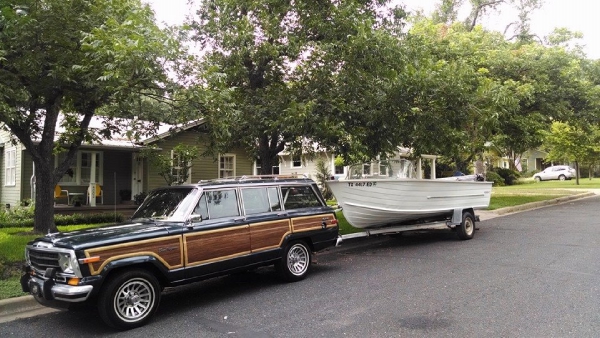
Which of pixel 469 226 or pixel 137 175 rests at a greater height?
pixel 137 175

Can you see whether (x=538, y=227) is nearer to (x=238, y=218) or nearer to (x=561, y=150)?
(x=238, y=218)

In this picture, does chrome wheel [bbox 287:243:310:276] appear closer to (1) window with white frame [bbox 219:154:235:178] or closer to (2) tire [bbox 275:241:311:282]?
(2) tire [bbox 275:241:311:282]

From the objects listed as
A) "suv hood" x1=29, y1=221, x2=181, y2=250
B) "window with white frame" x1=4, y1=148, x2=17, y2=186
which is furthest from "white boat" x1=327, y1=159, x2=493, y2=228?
"window with white frame" x1=4, y1=148, x2=17, y2=186

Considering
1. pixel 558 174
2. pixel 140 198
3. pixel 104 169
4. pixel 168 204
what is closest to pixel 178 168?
pixel 140 198

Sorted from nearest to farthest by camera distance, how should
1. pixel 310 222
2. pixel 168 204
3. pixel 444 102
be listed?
1. pixel 168 204
2. pixel 310 222
3. pixel 444 102

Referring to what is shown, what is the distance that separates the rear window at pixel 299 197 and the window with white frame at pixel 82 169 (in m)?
12.9

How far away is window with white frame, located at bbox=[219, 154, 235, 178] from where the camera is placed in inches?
877

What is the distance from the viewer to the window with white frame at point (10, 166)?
18141 mm

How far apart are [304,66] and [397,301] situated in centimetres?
657

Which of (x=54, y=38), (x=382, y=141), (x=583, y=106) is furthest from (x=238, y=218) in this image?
(x=583, y=106)

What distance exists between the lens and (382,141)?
1102 centimetres

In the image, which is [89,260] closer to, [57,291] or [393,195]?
[57,291]

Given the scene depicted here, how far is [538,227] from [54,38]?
13045 mm

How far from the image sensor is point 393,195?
9.78m
